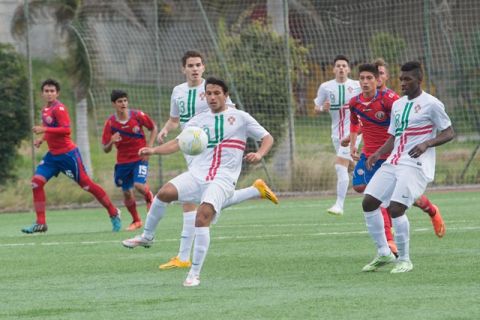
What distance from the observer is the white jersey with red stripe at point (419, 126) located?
10.5 m

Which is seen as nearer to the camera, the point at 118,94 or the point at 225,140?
the point at 225,140

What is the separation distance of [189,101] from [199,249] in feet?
12.7

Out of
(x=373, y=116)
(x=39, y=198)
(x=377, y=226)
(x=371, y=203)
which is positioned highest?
(x=373, y=116)

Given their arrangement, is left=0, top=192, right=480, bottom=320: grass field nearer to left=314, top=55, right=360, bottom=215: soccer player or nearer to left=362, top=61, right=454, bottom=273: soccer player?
left=362, top=61, right=454, bottom=273: soccer player

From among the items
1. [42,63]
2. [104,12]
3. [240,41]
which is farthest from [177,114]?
[42,63]

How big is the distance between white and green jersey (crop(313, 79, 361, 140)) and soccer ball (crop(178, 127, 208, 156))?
7796mm

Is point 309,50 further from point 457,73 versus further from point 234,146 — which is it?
point 234,146

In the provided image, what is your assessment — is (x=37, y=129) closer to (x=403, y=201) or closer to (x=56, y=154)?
(x=56, y=154)

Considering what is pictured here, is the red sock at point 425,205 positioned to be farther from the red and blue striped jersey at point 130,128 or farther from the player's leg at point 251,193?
the red and blue striped jersey at point 130,128

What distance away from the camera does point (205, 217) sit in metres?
10.1

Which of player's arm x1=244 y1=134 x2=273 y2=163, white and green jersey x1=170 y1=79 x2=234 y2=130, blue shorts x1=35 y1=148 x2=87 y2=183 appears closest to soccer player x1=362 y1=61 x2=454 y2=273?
player's arm x1=244 y1=134 x2=273 y2=163

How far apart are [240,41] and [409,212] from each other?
826 cm

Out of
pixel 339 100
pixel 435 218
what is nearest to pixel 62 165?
pixel 339 100

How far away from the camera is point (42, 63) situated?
3800 centimetres
